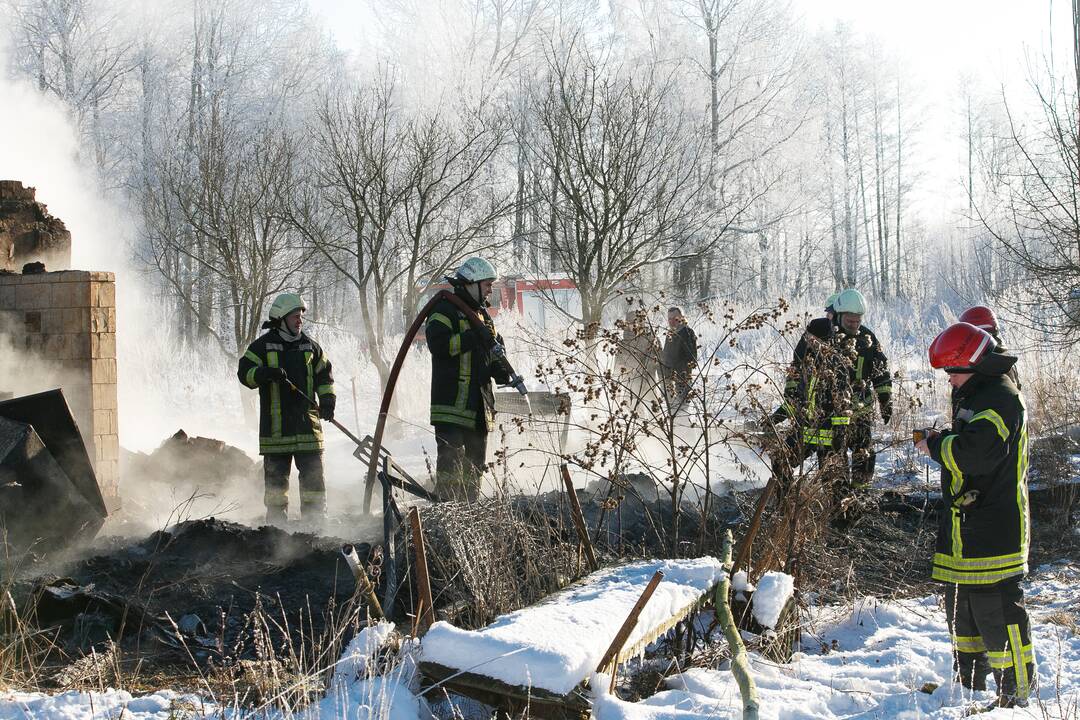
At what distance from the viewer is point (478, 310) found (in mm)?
6289

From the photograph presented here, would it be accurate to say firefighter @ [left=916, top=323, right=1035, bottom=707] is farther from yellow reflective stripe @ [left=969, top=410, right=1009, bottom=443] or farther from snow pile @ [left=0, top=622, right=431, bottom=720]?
snow pile @ [left=0, top=622, right=431, bottom=720]

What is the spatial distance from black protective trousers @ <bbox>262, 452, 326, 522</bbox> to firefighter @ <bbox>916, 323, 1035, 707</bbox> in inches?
173

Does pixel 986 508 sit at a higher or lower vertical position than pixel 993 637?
higher

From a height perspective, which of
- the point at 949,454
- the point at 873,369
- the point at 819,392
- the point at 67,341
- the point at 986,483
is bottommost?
the point at 986,483

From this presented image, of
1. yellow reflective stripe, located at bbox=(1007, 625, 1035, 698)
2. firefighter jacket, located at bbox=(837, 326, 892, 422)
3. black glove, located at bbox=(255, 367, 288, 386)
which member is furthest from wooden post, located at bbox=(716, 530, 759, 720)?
black glove, located at bbox=(255, 367, 288, 386)

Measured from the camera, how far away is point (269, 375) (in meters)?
6.41

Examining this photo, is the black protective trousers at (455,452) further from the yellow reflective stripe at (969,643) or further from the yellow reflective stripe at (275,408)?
the yellow reflective stripe at (969,643)

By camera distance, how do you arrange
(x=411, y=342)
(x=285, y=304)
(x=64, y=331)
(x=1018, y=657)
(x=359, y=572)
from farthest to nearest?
(x=64, y=331), (x=285, y=304), (x=411, y=342), (x=1018, y=657), (x=359, y=572)

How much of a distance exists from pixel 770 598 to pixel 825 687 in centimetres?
42

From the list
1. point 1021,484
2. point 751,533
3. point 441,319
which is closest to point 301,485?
point 441,319

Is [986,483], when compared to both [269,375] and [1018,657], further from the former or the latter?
[269,375]

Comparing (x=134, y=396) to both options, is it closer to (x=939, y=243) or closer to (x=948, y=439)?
(x=948, y=439)

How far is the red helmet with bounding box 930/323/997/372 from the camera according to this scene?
3.90 meters

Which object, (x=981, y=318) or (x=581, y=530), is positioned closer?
(x=581, y=530)
